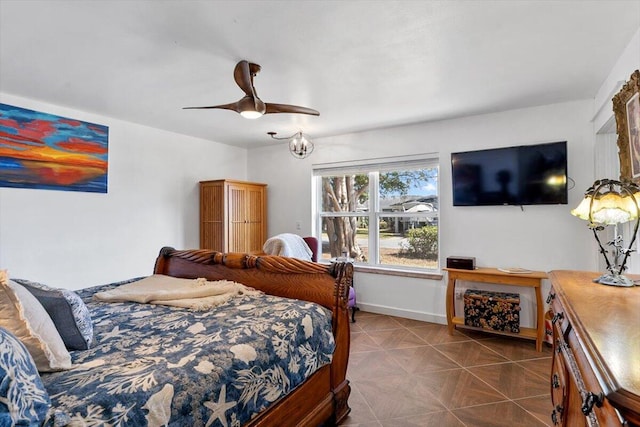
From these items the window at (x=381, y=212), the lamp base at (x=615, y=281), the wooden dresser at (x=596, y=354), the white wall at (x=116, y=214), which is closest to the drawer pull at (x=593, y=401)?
the wooden dresser at (x=596, y=354)

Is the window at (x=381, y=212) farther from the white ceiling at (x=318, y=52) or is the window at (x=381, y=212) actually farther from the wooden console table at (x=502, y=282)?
the white ceiling at (x=318, y=52)

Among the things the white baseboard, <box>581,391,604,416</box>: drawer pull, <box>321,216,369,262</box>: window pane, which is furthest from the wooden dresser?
<box>321,216,369,262</box>: window pane

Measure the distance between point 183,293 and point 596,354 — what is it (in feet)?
6.57

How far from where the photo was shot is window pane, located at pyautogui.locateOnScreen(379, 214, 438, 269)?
4.12 meters

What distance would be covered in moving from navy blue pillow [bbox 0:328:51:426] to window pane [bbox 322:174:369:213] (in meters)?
3.98

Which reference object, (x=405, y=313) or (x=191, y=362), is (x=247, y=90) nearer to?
(x=191, y=362)

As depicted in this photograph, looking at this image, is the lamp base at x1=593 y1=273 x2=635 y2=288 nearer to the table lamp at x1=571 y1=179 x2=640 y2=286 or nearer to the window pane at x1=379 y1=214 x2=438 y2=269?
the table lamp at x1=571 y1=179 x2=640 y2=286

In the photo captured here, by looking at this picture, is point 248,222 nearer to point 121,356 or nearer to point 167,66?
point 167,66

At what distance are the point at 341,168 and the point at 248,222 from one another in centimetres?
165

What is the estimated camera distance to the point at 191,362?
4.01 ft

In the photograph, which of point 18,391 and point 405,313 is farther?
point 405,313

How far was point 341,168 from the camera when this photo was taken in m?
4.65

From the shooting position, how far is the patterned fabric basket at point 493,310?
3.21m

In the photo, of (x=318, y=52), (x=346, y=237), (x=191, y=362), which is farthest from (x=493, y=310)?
(x=191, y=362)
